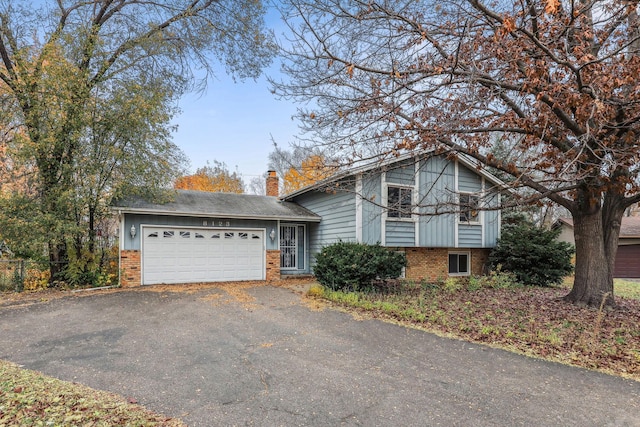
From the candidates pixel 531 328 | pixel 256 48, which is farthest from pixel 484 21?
pixel 256 48

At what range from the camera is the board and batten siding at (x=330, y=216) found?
11672 millimetres

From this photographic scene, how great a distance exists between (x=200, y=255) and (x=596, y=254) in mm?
10860

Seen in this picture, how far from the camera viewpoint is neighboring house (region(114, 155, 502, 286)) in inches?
434

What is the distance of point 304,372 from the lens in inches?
170

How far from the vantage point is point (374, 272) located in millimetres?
9227

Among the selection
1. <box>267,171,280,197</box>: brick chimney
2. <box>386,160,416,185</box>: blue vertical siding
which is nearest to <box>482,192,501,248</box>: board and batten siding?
<box>386,160,416,185</box>: blue vertical siding

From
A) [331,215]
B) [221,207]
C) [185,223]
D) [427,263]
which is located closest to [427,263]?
[427,263]

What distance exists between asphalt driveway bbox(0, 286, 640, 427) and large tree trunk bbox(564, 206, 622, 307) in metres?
4.27

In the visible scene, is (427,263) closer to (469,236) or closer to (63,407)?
(469,236)

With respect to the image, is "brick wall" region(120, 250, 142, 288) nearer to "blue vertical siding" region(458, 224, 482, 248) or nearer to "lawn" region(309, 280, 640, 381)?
"lawn" region(309, 280, 640, 381)

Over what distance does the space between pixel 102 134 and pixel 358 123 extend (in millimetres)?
7985

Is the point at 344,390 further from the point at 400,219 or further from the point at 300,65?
the point at 400,219

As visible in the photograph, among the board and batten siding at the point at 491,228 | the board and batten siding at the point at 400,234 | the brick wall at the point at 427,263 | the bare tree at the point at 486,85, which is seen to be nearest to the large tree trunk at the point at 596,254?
the bare tree at the point at 486,85

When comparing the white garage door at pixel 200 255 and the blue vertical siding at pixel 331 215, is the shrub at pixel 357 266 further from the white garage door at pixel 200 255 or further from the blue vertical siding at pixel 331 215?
the white garage door at pixel 200 255
